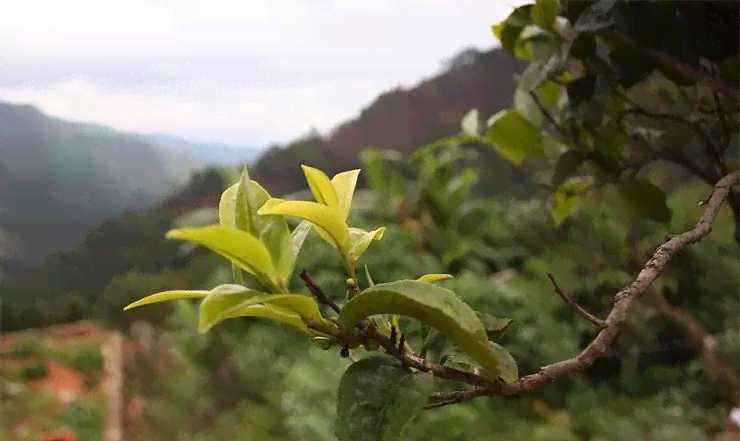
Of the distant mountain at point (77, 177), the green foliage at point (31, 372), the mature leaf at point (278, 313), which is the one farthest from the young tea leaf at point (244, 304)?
the green foliage at point (31, 372)

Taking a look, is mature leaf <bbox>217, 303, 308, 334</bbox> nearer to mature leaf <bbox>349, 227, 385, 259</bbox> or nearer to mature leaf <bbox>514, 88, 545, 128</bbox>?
mature leaf <bbox>349, 227, 385, 259</bbox>

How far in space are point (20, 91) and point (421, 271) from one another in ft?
1.76

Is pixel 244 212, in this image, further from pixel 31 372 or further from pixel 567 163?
pixel 31 372

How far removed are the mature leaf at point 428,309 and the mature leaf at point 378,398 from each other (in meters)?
0.02

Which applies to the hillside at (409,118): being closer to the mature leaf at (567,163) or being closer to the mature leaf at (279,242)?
the mature leaf at (567,163)

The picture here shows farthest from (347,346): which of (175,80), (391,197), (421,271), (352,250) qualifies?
(391,197)

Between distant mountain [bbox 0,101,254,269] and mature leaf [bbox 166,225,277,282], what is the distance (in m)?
0.69

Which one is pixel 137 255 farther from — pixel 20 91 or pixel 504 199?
pixel 504 199

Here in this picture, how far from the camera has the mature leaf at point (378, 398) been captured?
18cm

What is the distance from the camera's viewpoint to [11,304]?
105 centimetres

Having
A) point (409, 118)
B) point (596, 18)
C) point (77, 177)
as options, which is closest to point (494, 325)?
point (596, 18)

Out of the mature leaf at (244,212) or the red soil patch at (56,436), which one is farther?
the red soil patch at (56,436)

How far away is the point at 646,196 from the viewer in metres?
0.41

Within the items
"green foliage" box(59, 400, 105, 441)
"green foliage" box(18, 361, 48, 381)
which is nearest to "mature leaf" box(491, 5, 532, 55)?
"green foliage" box(59, 400, 105, 441)
